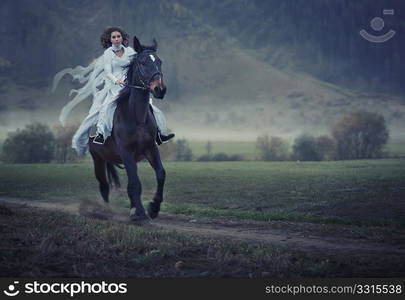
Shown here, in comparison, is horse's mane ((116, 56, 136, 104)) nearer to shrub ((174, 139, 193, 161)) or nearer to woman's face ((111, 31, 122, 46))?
woman's face ((111, 31, 122, 46))

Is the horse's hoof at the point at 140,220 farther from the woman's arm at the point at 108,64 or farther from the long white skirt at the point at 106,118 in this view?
the woman's arm at the point at 108,64

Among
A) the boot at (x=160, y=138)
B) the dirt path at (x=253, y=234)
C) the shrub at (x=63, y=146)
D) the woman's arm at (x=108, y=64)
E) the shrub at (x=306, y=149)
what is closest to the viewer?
the dirt path at (x=253, y=234)

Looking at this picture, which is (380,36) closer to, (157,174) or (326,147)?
(157,174)

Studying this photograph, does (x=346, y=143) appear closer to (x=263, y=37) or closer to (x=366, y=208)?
(x=366, y=208)

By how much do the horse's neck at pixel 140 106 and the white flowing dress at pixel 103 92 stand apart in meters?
0.70

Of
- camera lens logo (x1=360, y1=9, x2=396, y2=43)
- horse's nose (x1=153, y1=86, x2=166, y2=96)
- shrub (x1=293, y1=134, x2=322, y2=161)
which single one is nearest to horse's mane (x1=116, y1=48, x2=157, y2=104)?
horse's nose (x1=153, y1=86, x2=166, y2=96)

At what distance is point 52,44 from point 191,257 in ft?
252

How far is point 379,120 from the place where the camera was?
5516cm

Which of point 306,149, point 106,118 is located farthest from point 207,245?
point 306,149

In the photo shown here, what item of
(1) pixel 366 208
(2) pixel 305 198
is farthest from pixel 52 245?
(2) pixel 305 198

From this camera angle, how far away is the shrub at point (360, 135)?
50.1 metres

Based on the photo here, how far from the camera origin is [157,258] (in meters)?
7.51

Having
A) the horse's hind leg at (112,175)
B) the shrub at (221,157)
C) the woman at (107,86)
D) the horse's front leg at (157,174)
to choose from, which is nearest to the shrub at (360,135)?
the shrub at (221,157)

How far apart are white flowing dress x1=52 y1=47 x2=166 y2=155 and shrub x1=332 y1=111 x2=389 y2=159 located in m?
38.3
